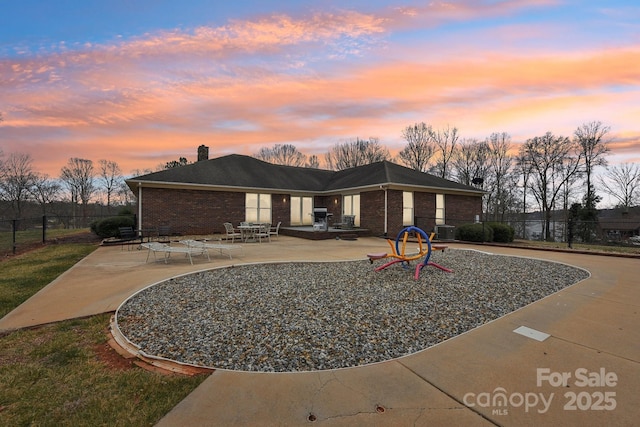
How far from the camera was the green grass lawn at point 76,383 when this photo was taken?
2041 millimetres

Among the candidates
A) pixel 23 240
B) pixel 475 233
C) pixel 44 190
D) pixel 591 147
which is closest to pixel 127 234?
pixel 23 240

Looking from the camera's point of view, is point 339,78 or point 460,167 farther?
point 460,167

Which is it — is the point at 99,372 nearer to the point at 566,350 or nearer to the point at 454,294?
the point at 566,350

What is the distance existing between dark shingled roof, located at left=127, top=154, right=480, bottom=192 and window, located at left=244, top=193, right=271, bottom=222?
71 cm

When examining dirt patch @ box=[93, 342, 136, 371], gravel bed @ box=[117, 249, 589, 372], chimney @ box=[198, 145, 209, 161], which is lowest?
dirt patch @ box=[93, 342, 136, 371]

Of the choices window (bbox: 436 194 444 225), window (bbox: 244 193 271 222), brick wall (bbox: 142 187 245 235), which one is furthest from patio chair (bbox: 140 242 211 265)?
window (bbox: 436 194 444 225)

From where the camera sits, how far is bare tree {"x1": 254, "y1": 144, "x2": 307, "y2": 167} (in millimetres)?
42844

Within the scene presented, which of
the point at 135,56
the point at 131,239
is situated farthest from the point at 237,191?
the point at 135,56

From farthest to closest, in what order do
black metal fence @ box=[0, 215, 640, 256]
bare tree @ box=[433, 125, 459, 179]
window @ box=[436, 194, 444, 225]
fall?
bare tree @ box=[433, 125, 459, 179]
window @ box=[436, 194, 444, 225]
black metal fence @ box=[0, 215, 640, 256]

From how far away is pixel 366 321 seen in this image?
379 cm

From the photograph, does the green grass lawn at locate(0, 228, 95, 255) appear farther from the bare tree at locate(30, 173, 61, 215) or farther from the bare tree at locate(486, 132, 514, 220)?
the bare tree at locate(486, 132, 514, 220)

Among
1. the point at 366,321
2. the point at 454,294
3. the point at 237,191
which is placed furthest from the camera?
the point at 237,191

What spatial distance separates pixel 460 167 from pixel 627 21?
30.1 metres

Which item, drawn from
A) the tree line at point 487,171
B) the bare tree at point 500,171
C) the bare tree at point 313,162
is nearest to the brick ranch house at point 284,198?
the tree line at point 487,171
